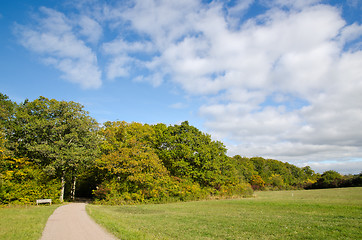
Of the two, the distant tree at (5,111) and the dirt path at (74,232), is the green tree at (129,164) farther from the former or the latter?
the dirt path at (74,232)

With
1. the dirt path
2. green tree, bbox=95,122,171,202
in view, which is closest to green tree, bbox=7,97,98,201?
green tree, bbox=95,122,171,202

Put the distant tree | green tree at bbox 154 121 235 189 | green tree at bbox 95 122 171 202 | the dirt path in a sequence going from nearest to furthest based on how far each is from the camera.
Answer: the dirt path
the distant tree
green tree at bbox 95 122 171 202
green tree at bbox 154 121 235 189

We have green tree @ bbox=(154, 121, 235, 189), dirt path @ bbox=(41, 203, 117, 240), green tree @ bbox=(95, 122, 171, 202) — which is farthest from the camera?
green tree @ bbox=(154, 121, 235, 189)

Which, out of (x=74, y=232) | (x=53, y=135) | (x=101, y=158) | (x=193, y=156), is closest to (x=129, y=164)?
(x=101, y=158)

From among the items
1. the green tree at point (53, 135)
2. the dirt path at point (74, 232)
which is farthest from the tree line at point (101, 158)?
the dirt path at point (74, 232)

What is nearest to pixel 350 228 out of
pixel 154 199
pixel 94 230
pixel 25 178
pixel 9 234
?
pixel 94 230

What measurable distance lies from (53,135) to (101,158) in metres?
6.96

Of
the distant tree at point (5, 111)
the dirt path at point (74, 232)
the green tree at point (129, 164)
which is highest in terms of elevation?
the distant tree at point (5, 111)

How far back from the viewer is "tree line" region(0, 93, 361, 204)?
27125mm

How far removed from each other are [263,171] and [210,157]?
2720 inches

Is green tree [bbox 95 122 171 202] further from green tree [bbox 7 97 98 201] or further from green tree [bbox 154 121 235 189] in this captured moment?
green tree [bbox 154 121 235 189]

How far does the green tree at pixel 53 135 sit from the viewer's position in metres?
28.0

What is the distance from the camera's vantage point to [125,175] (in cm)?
3262

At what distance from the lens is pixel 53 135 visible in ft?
96.1
